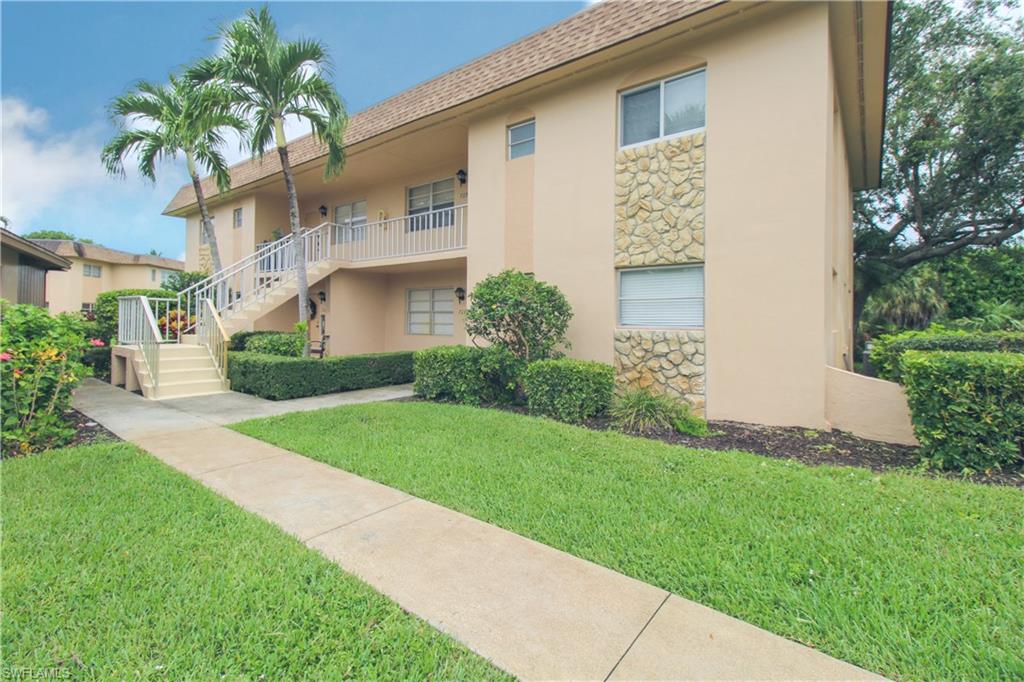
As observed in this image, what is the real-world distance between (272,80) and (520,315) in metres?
7.92

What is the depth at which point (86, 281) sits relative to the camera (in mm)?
32719

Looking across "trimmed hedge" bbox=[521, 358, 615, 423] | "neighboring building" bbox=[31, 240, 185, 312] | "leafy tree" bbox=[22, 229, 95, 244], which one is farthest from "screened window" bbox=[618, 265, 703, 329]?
"leafy tree" bbox=[22, 229, 95, 244]

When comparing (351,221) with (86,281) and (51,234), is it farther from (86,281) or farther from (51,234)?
(51,234)

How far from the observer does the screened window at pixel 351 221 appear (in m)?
14.8

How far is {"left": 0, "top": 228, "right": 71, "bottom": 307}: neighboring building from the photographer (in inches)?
469

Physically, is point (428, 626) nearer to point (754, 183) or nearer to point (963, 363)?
point (963, 363)

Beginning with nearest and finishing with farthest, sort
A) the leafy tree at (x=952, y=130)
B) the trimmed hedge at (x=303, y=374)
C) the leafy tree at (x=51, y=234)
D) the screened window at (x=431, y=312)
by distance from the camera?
1. the trimmed hedge at (x=303, y=374)
2. the screened window at (x=431, y=312)
3. the leafy tree at (x=952, y=130)
4. the leafy tree at (x=51, y=234)

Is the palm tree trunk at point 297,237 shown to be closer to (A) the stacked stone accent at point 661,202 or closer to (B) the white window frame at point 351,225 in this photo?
(B) the white window frame at point 351,225

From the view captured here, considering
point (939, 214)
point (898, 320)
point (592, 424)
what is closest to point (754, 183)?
point (592, 424)

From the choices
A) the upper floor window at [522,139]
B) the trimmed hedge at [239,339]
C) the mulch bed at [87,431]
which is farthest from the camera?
the trimmed hedge at [239,339]

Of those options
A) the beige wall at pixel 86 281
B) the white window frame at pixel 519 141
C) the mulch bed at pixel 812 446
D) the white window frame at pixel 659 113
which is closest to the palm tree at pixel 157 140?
A: the white window frame at pixel 519 141

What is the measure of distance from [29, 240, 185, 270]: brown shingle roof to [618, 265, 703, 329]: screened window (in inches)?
1272

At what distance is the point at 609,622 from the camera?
258cm

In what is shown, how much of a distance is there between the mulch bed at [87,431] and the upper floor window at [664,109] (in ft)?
30.6
